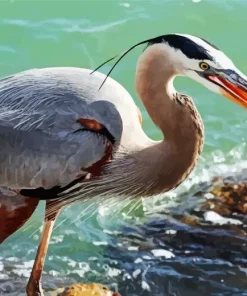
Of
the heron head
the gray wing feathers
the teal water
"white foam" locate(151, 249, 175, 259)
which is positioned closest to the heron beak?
the heron head

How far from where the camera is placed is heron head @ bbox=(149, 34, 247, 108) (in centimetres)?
175

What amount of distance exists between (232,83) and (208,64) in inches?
2.9

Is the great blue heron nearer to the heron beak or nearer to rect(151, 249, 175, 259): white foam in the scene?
the heron beak

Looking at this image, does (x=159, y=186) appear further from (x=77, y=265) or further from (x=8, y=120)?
(x=77, y=265)

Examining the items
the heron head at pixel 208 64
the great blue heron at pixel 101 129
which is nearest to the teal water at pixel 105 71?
the great blue heron at pixel 101 129

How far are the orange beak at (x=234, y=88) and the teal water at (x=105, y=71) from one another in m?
0.53

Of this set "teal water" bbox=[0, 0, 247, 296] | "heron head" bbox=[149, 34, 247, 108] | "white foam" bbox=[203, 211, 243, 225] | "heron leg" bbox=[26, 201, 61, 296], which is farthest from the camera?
"white foam" bbox=[203, 211, 243, 225]

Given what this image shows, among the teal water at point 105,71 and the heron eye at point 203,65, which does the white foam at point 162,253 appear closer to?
the teal water at point 105,71

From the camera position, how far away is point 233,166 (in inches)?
119

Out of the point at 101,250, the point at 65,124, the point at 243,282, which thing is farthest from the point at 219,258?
the point at 65,124

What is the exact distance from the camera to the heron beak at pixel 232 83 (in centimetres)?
176

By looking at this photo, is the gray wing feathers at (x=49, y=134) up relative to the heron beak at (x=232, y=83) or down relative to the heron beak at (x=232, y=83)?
down

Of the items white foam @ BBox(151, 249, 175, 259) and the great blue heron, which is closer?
the great blue heron

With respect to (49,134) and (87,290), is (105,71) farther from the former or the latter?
(49,134)
